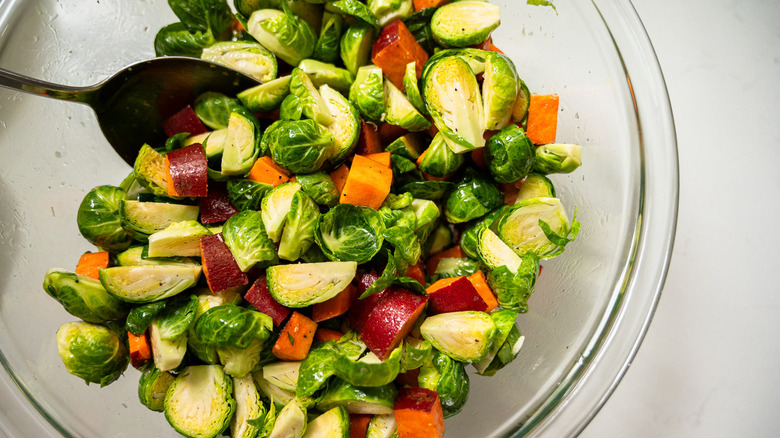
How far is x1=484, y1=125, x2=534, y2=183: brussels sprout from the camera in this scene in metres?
2.29

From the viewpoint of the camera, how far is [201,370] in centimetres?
226

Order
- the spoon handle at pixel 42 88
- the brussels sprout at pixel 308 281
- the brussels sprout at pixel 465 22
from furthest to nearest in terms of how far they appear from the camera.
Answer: the brussels sprout at pixel 465 22, the brussels sprout at pixel 308 281, the spoon handle at pixel 42 88

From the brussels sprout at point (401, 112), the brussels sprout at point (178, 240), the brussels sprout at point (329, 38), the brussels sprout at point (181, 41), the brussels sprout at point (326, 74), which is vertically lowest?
the brussels sprout at point (178, 240)

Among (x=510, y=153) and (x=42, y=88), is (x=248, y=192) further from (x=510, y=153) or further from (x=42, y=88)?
(x=510, y=153)

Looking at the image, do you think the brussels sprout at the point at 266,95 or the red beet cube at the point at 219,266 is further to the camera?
the brussels sprout at the point at 266,95

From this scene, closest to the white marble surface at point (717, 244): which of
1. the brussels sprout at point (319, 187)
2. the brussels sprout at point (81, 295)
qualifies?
the brussels sprout at point (319, 187)

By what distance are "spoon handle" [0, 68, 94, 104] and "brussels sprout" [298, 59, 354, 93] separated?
3.09 feet

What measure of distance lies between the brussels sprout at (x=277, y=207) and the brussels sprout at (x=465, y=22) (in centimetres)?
98

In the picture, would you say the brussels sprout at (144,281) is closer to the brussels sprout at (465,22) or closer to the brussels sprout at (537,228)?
the brussels sprout at (537,228)

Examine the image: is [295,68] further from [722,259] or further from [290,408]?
[722,259]

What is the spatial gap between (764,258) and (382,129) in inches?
94.1

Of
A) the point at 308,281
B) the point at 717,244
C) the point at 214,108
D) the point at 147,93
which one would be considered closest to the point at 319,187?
the point at 308,281

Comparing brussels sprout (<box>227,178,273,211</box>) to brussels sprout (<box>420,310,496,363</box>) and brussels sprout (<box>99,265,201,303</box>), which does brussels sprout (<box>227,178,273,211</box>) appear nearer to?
brussels sprout (<box>99,265,201,303</box>)

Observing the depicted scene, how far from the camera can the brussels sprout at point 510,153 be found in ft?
7.52
